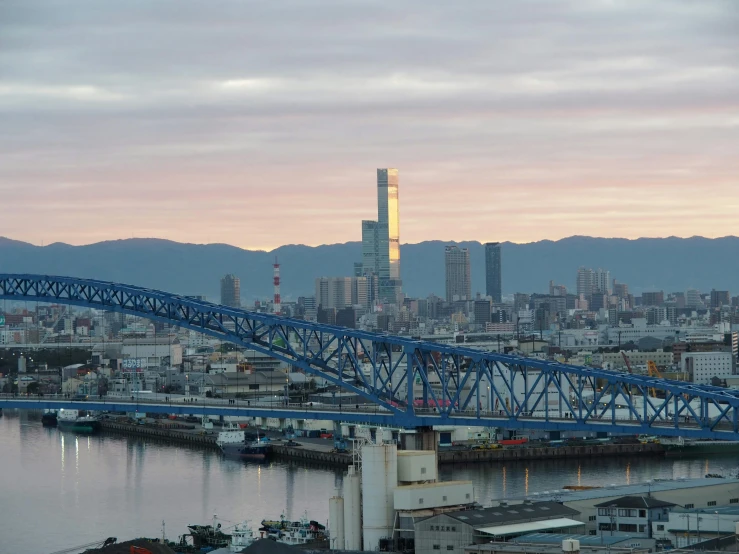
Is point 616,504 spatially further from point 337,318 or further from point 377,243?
point 377,243

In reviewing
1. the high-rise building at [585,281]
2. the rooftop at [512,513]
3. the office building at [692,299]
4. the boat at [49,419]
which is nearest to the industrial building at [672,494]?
the rooftop at [512,513]

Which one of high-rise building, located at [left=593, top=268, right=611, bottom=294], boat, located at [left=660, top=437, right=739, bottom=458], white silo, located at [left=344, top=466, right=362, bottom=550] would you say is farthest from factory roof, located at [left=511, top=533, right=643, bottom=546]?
high-rise building, located at [left=593, top=268, right=611, bottom=294]

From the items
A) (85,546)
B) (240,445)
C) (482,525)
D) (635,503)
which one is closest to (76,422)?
(240,445)

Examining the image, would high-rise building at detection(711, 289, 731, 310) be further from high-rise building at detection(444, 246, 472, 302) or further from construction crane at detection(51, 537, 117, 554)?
construction crane at detection(51, 537, 117, 554)

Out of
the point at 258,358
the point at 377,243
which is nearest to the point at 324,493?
the point at 258,358

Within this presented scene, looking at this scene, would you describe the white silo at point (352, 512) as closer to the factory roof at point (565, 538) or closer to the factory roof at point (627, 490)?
the factory roof at point (627, 490)

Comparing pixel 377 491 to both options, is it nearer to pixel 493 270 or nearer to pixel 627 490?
pixel 627 490

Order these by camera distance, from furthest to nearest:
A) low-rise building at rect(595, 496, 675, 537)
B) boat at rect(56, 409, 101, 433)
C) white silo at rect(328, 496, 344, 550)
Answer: boat at rect(56, 409, 101, 433) < white silo at rect(328, 496, 344, 550) < low-rise building at rect(595, 496, 675, 537)
